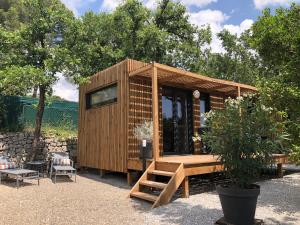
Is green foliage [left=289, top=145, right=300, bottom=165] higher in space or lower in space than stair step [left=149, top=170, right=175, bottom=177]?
higher

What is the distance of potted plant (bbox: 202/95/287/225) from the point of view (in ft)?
14.4

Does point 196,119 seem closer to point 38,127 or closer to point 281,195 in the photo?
point 281,195

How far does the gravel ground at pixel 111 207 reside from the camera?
4.99 m

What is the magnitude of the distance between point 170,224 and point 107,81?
5.57 metres

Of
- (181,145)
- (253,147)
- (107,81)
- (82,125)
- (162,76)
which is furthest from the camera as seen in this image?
(82,125)

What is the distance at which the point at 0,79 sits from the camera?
29.4 ft

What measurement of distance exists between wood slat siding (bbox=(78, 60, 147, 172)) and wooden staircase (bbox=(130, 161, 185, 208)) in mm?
1413

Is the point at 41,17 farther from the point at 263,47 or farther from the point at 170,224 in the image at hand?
the point at 170,224

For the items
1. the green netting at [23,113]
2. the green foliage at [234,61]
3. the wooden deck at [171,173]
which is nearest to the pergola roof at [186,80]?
the wooden deck at [171,173]

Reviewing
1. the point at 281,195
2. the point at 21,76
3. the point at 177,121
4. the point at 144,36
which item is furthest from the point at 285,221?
the point at 144,36

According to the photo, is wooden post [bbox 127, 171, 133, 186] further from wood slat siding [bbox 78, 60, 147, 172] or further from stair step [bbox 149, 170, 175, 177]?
stair step [bbox 149, 170, 175, 177]

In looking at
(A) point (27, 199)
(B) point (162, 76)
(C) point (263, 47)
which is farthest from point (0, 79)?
(C) point (263, 47)

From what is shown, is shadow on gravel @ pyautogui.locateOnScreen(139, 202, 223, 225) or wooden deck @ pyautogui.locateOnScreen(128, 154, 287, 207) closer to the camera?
shadow on gravel @ pyautogui.locateOnScreen(139, 202, 223, 225)

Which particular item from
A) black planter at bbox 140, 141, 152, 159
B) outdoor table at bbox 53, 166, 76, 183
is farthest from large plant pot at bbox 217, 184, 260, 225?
outdoor table at bbox 53, 166, 76, 183
